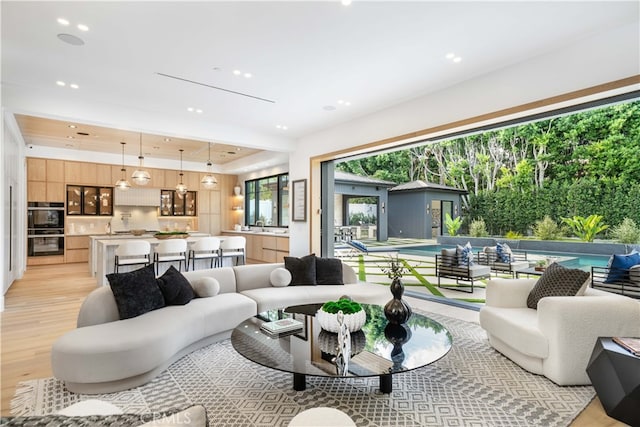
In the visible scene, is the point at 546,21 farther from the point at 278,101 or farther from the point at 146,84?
the point at 146,84

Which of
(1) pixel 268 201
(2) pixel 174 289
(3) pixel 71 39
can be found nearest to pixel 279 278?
(2) pixel 174 289

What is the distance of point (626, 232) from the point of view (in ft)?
13.8

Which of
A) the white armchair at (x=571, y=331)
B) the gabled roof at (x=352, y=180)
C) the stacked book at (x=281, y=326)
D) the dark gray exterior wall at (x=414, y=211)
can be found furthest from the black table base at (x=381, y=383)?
the gabled roof at (x=352, y=180)

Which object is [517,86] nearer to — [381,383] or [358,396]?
[381,383]

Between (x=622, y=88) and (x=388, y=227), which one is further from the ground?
(x=622, y=88)

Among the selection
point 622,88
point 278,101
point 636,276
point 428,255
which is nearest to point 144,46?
point 278,101

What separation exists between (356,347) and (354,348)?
0.03 m

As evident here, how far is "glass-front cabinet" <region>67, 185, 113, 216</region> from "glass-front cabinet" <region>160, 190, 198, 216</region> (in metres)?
1.46

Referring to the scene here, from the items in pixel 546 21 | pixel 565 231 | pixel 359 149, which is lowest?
pixel 565 231

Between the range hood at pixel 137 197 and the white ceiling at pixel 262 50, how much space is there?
4.92m

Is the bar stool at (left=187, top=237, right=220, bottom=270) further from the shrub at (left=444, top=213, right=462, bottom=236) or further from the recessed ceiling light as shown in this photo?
the shrub at (left=444, top=213, right=462, bottom=236)

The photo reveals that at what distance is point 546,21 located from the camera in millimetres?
3168

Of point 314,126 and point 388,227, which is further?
point 388,227

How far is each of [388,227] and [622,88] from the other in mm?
9785
